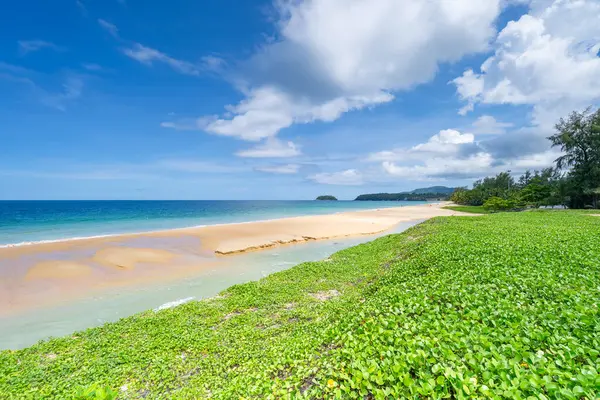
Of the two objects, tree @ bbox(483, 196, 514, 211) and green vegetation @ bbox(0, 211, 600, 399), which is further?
tree @ bbox(483, 196, 514, 211)

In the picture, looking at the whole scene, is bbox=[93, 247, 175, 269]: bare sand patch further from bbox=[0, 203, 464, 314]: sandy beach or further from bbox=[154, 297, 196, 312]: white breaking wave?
bbox=[154, 297, 196, 312]: white breaking wave

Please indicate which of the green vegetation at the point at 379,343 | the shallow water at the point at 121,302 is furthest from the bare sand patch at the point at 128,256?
the green vegetation at the point at 379,343

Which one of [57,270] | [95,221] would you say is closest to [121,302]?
[57,270]

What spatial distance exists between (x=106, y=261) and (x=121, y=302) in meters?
9.81

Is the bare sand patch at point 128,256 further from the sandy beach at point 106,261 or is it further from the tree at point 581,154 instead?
the tree at point 581,154

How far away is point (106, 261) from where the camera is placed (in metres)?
20.5

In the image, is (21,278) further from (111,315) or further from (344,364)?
(344,364)

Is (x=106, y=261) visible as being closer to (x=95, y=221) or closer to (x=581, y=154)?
(x=95, y=221)

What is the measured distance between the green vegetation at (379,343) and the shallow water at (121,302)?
211 cm

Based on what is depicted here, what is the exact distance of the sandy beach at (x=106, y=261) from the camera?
14828mm

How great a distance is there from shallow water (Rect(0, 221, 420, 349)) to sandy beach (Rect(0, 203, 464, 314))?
4.17ft

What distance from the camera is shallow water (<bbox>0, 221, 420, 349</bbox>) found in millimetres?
10141

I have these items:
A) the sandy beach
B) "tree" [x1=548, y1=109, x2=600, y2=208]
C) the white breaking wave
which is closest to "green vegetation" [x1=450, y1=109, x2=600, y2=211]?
"tree" [x1=548, y1=109, x2=600, y2=208]

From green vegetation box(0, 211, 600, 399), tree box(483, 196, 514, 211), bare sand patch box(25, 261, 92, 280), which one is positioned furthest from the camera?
tree box(483, 196, 514, 211)
